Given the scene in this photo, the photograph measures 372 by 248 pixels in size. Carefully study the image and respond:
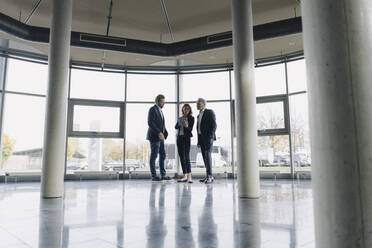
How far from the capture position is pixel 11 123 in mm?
8039

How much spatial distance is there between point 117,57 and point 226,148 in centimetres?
459

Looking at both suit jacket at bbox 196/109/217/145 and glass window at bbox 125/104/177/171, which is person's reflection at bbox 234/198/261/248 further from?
glass window at bbox 125/104/177/171

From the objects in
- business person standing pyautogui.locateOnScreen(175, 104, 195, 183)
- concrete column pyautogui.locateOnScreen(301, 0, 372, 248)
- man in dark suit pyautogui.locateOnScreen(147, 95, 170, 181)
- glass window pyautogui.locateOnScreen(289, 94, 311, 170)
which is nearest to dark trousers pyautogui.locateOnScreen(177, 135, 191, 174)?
business person standing pyautogui.locateOnScreen(175, 104, 195, 183)

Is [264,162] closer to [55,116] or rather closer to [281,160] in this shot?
[281,160]

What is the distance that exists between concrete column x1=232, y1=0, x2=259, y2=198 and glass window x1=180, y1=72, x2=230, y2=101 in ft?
18.6

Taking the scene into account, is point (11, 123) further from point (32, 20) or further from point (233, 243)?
point (233, 243)

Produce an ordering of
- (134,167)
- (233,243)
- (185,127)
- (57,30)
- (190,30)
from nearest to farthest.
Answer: (233,243) → (57,30) → (185,127) → (190,30) → (134,167)

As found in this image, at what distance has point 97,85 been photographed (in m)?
9.54

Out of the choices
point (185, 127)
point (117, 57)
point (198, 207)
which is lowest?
point (198, 207)

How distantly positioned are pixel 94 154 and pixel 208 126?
4.99m

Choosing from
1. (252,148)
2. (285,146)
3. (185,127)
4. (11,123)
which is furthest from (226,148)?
(11,123)

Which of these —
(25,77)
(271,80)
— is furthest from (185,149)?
(25,77)

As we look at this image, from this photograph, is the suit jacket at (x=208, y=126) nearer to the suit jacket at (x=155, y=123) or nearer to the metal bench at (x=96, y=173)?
the suit jacket at (x=155, y=123)

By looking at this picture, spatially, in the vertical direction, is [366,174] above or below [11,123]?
below
